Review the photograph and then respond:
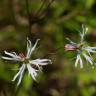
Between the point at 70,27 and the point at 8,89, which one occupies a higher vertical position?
the point at 70,27

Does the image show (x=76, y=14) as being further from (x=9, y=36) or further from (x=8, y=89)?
(x=8, y=89)

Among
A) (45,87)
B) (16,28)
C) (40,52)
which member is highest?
(16,28)

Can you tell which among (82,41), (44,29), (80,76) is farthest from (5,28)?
(82,41)

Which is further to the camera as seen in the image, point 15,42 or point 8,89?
point 15,42

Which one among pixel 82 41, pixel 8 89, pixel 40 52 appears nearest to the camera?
pixel 82 41

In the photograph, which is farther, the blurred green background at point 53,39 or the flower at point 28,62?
the blurred green background at point 53,39

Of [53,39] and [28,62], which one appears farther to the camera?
[53,39]

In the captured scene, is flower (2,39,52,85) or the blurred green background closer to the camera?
flower (2,39,52,85)

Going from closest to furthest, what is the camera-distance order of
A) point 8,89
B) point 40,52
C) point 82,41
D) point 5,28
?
1. point 82,41
2. point 8,89
3. point 40,52
4. point 5,28
